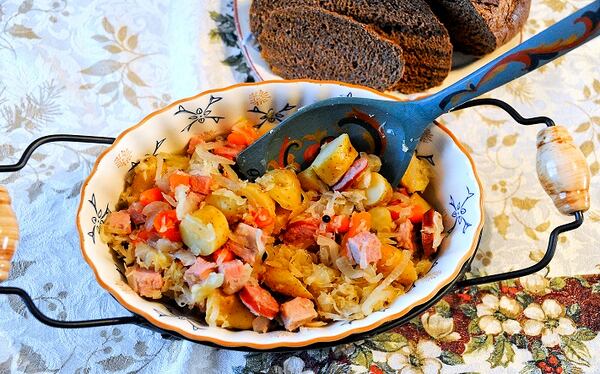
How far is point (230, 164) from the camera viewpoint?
52.6 inches

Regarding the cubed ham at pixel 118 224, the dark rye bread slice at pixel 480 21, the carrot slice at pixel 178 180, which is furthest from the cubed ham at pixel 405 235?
the dark rye bread slice at pixel 480 21

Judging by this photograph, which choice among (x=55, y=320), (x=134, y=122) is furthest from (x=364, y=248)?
(x=134, y=122)

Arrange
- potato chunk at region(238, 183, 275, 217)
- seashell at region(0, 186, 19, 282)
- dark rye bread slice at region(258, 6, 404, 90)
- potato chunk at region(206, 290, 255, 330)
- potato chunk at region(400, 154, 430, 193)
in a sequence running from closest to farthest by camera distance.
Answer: seashell at region(0, 186, 19, 282) → potato chunk at region(206, 290, 255, 330) → potato chunk at region(238, 183, 275, 217) → potato chunk at region(400, 154, 430, 193) → dark rye bread slice at region(258, 6, 404, 90)

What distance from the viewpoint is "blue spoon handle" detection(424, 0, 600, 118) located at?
1044 millimetres

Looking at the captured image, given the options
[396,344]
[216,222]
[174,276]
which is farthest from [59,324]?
[396,344]

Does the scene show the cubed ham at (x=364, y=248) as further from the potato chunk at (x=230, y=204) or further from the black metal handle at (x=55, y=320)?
the black metal handle at (x=55, y=320)

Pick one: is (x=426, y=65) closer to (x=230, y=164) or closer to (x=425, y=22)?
(x=425, y=22)

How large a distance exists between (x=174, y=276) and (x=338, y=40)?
813 mm

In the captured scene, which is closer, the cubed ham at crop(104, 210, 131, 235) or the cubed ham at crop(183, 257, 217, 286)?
the cubed ham at crop(183, 257, 217, 286)

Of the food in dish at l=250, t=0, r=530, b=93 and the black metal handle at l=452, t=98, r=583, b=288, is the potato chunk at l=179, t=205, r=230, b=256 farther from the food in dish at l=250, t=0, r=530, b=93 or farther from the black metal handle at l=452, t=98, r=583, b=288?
the food in dish at l=250, t=0, r=530, b=93

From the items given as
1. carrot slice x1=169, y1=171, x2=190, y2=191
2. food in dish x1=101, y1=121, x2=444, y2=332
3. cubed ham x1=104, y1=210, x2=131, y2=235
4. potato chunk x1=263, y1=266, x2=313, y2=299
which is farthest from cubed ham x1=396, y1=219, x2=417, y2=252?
cubed ham x1=104, y1=210, x2=131, y2=235

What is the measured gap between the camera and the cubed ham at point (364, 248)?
1161mm

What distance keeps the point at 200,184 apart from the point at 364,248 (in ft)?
1.16

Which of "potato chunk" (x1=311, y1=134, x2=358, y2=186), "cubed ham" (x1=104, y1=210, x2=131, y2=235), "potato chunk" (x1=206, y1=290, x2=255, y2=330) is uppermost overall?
"potato chunk" (x1=311, y1=134, x2=358, y2=186)
